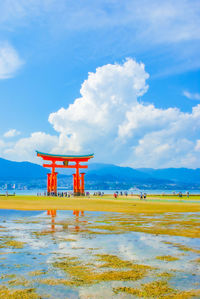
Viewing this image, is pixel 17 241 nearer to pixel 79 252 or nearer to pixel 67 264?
pixel 79 252

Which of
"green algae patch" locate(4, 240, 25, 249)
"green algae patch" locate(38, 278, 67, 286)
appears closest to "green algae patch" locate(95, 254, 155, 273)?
"green algae patch" locate(38, 278, 67, 286)

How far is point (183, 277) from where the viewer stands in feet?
22.7

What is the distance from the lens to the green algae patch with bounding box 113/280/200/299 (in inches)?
225

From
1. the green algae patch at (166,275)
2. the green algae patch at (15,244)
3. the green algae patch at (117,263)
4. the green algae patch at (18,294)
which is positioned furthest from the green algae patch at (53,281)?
the green algae patch at (15,244)

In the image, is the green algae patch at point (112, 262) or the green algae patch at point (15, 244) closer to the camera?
the green algae patch at point (112, 262)

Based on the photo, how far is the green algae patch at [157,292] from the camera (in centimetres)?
571

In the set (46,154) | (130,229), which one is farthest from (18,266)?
(46,154)

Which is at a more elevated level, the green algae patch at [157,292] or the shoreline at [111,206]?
the shoreline at [111,206]

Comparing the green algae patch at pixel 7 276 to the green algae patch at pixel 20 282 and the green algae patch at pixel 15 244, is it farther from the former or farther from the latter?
the green algae patch at pixel 15 244

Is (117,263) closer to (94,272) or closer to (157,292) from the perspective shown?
(94,272)

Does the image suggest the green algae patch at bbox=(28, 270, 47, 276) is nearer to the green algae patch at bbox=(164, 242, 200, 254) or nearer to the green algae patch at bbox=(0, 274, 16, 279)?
the green algae patch at bbox=(0, 274, 16, 279)

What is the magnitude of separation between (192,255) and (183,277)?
256 cm

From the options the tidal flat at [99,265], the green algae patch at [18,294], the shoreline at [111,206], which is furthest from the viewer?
the shoreline at [111,206]

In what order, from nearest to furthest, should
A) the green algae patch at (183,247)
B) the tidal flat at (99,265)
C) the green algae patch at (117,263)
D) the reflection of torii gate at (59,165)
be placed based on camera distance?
the tidal flat at (99,265) < the green algae patch at (117,263) < the green algae patch at (183,247) < the reflection of torii gate at (59,165)
